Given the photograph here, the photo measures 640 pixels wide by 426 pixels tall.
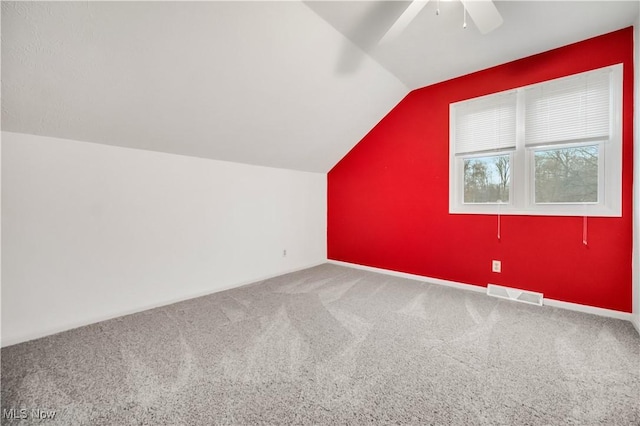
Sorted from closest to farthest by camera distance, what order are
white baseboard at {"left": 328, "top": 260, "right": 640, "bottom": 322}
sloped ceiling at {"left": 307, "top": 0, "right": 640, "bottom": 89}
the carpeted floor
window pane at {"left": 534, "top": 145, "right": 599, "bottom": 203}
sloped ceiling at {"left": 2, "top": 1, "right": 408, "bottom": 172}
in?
the carpeted floor < sloped ceiling at {"left": 2, "top": 1, "right": 408, "bottom": 172} < sloped ceiling at {"left": 307, "top": 0, "right": 640, "bottom": 89} < white baseboard at {"left": 328, "top": 260, "right": 640, "bottom": 322} < window pane at {"left": 534, "top": 145, "right": 599, "bottom": 203}

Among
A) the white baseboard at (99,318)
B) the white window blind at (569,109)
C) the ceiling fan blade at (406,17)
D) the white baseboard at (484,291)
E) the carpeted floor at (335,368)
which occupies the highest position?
the ceiling fan blade at (406,17)

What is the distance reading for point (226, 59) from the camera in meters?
2.12

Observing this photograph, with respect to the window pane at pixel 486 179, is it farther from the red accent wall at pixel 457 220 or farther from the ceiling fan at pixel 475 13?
the ceiling fan at pixel 475 13

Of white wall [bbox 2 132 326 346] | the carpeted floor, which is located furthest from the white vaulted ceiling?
the carpeted floor

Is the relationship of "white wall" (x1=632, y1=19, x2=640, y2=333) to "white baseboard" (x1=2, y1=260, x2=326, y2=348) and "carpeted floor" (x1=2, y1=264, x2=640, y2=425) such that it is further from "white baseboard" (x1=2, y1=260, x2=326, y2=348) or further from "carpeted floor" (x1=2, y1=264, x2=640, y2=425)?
"white baseboard" (x1=2, y1=260, x2=326, y2=348)

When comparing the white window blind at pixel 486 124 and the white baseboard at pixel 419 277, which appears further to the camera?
the white baseboard at pixel 419 277

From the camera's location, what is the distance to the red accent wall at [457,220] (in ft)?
7.72

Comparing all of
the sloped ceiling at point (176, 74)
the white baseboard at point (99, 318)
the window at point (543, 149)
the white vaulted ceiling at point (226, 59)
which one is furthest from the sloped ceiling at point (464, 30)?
the white baseboard at point (99, 318)

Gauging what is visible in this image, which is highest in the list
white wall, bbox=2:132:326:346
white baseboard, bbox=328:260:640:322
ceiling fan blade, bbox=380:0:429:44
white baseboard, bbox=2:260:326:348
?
ceiling fan blade, bbox=380:0:429:44

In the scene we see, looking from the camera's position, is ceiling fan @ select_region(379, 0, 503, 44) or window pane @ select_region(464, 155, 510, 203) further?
window pane @ select_region(464, 155, 510, 203)

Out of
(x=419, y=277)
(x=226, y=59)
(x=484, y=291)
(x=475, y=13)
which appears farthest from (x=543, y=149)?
(x=226, y=59)

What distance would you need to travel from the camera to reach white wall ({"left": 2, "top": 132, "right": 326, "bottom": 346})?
1.94m

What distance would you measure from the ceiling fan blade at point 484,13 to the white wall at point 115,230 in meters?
2.68

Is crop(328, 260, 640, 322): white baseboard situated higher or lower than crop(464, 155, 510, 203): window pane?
lower
